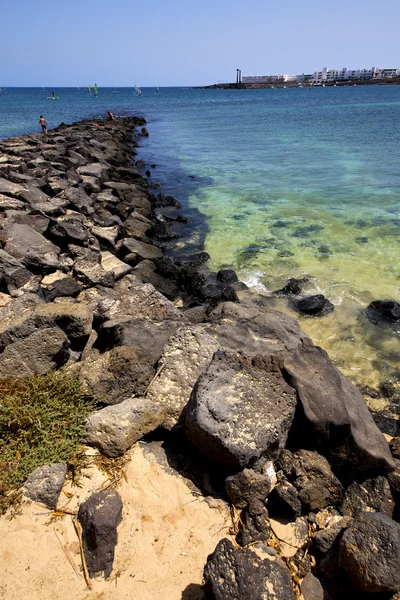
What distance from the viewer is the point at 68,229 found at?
812 centimetres

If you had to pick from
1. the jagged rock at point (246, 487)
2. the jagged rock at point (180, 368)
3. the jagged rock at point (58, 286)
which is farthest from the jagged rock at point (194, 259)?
the jagged rock at point (246, 487)

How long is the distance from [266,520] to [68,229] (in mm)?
6908

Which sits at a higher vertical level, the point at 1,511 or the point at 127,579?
the point at 1,511

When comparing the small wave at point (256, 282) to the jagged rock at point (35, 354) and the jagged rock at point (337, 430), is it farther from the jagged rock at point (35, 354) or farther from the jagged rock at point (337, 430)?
the jagged rock at point (35, 354)

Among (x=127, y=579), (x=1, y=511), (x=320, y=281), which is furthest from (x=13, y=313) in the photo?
(x=320, y=281)

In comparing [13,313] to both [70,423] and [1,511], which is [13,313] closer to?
[70,423]

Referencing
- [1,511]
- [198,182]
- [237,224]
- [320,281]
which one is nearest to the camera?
[1,511]

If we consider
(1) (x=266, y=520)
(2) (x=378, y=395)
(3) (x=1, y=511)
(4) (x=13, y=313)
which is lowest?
(2) (x=378, y=395)

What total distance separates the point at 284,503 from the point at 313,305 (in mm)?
4783

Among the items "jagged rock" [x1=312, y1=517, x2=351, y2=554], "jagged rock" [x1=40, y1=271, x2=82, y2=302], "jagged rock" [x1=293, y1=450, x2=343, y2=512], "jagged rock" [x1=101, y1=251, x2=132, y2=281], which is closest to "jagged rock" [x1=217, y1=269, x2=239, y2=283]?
"jagged rock" [x1=101, y1=251, x2=132, y2=281]

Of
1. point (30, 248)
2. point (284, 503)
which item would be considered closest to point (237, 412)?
point (284, 503)

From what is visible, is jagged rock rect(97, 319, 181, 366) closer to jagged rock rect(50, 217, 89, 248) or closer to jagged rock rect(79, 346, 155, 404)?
jagged rock rect(79, 346, 155, 404)

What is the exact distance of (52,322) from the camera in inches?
171

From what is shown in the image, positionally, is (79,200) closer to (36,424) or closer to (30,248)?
(30,248)
